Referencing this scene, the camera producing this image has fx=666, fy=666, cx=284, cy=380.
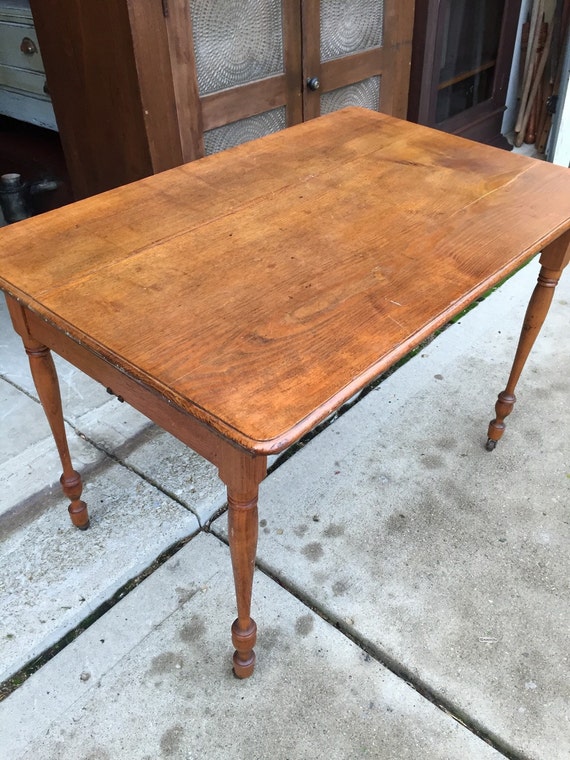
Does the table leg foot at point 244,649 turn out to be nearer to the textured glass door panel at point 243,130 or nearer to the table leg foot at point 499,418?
the table leg foot at point 499,418

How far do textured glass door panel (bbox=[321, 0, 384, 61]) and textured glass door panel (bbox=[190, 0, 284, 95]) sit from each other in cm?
28

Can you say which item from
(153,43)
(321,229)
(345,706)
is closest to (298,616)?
(345,706)

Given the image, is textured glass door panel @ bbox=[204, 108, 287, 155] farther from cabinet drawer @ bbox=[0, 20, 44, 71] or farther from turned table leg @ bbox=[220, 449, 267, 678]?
turned table leg @ bbox=[220, 449, 267, 678]

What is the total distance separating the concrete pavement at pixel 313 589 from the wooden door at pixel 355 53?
136 cm

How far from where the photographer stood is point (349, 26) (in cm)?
280

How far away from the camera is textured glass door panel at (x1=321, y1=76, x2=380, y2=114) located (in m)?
2.88

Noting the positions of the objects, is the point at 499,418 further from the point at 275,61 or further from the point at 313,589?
the point at 275,61

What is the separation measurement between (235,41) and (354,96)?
31.6 inches

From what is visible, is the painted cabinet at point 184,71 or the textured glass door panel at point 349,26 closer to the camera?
the painted cabinet at point 184,71

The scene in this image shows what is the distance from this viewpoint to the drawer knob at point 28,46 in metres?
2.99

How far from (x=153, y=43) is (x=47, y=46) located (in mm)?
571

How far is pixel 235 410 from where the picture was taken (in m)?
1.01

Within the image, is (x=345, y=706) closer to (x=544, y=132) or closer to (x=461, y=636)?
(x=461, y=636)

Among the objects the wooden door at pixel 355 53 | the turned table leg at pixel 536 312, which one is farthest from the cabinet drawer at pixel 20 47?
the turned table leg at pixel 536 312
